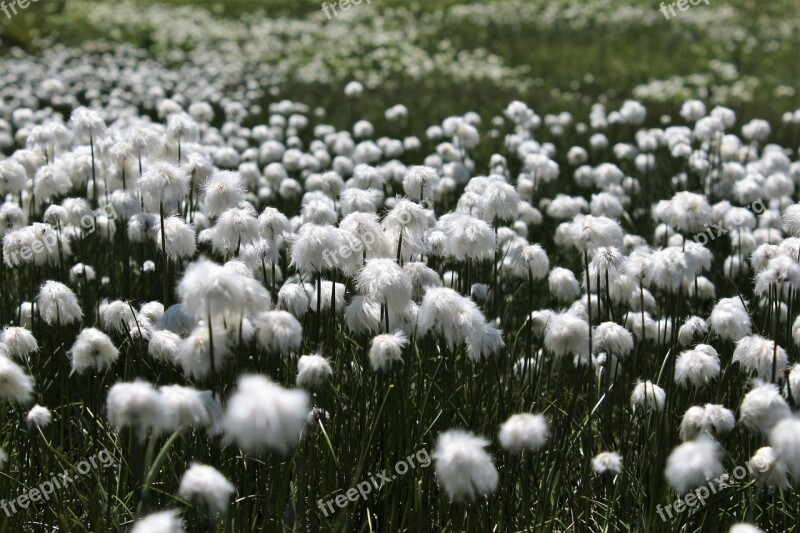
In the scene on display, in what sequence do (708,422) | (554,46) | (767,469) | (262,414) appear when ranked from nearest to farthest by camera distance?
(262,414) < (767,469) < (708,422) < (554,46)

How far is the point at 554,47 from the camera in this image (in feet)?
79.0

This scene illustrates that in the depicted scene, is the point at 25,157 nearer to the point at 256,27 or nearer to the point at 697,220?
the point at 697,220

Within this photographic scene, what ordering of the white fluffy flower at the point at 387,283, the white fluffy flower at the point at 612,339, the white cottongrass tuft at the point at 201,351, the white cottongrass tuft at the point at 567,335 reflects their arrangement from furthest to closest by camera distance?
the white fluffy flower at the point at 612,339, the white cottongrass tuft at the point at 567,335, the white fluffy flower at the point at 387,283, the white cottongrass tuft at the point at 201,351

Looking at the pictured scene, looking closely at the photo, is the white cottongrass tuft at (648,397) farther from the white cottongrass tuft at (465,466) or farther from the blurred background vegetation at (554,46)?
the blurred background vegetation at (554,46)

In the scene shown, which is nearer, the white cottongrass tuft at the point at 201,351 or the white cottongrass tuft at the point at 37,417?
the white cottongrass tuft at the point at 201,351

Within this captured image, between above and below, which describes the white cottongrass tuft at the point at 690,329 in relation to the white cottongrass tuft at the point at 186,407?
below

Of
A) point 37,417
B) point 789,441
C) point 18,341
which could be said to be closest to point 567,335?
point 789,441

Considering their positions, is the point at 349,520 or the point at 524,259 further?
the point at 524,259

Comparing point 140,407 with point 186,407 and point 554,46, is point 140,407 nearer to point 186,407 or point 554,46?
point 186,407

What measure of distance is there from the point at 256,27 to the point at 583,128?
16877mm

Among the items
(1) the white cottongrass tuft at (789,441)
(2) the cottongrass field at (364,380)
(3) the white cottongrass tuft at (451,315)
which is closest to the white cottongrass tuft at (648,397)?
(2) the cottongrass field at (364,380)

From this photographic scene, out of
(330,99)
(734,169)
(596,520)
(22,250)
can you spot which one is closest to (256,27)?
(330,99)

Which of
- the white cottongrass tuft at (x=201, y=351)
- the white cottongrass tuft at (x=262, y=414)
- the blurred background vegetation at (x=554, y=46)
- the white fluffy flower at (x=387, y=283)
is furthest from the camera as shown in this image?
the blurred background vegetation at (x=554, y=46)

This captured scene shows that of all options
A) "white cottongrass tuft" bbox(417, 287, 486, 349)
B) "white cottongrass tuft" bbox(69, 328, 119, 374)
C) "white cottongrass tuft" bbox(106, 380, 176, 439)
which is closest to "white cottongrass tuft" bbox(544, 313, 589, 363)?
"white cottongrass tuft" bbox(417, 287, 486, 349)
